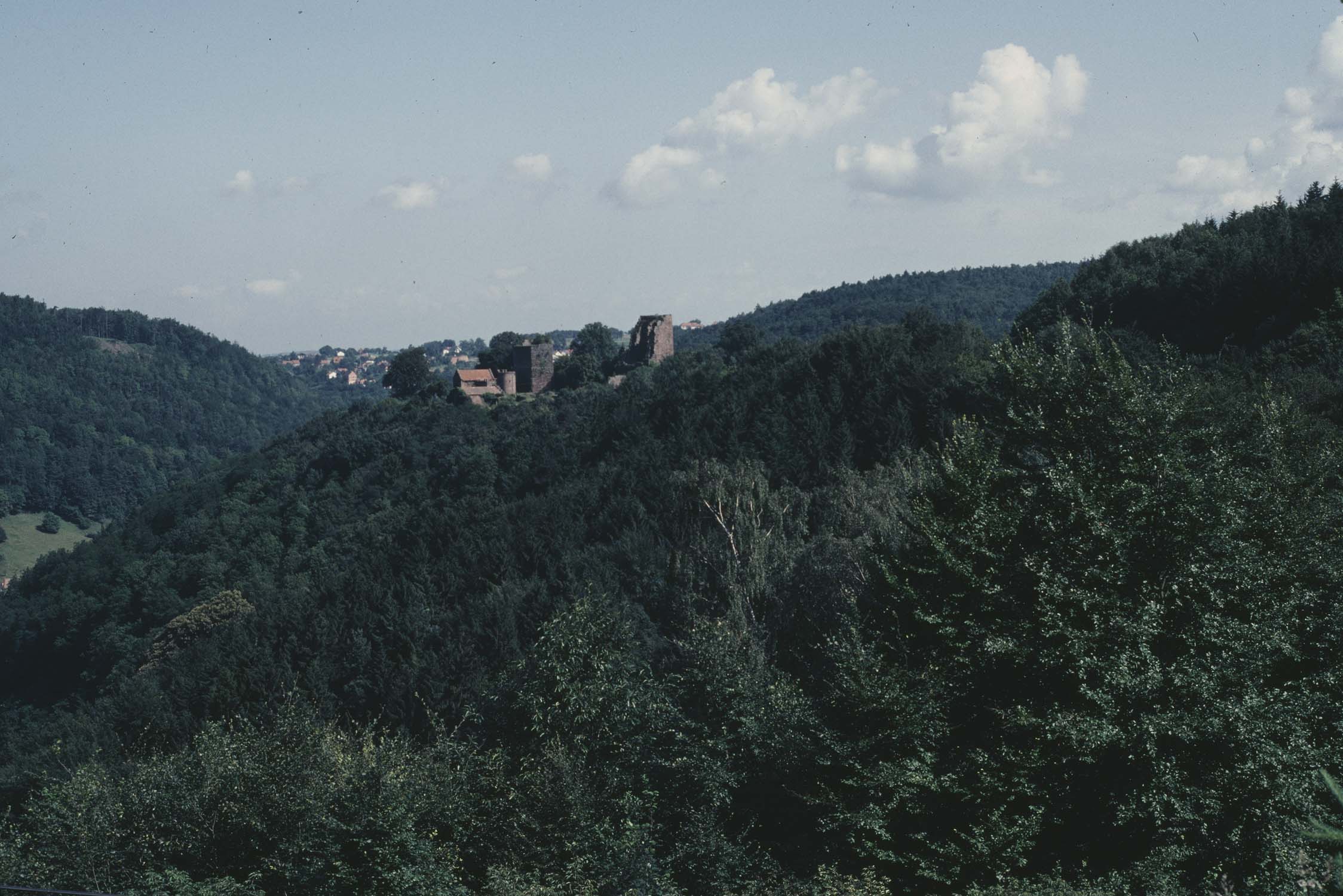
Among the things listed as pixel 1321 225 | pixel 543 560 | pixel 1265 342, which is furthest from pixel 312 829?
pixel 1321 225

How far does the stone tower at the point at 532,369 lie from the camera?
378ft

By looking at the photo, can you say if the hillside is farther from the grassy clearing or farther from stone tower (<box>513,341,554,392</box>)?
the grassy clearing

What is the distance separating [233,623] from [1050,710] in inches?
2045

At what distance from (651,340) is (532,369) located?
1382 centimetres

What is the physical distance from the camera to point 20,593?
93812 millimetres

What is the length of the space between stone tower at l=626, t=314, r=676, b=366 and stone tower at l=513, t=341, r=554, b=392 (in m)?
10.1

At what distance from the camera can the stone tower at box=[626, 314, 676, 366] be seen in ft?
394

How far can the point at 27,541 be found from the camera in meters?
148

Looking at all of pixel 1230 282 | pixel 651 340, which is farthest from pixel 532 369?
pixel 1230 282

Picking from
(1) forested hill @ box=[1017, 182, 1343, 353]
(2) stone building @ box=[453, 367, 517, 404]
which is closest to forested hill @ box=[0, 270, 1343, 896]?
(1) forested hill @ box=[1017, 182, 1343, 353]

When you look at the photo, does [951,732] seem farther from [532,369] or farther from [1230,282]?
[532,369]

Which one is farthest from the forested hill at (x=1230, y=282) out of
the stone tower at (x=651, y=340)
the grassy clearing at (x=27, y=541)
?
the grassy clearing at (x=27, y=541)

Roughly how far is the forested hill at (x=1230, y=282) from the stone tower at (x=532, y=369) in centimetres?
5881

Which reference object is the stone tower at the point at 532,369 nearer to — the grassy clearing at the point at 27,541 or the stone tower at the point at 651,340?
the stone tower at the point at 651,340
